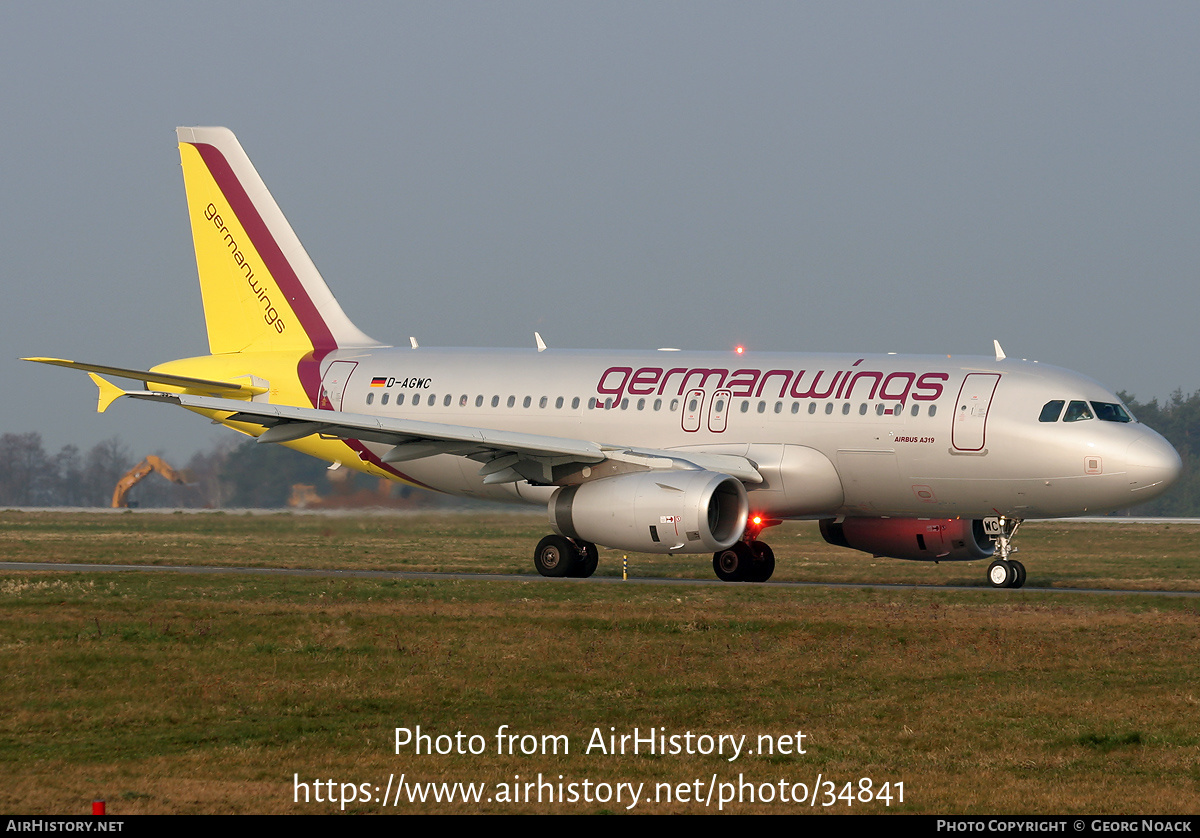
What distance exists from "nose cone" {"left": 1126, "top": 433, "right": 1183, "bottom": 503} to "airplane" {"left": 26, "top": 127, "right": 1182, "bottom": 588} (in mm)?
35

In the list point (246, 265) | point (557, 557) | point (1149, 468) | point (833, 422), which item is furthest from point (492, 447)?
point (1149, 468)

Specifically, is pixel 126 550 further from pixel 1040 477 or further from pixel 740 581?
pixel 1040 477

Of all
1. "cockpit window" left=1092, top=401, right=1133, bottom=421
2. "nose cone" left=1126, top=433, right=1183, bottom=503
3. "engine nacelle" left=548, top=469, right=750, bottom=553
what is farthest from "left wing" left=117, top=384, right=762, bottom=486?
"nose cone" left=1126, top=433, right=1183, bottom=503

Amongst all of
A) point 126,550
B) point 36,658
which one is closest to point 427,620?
point 36,658

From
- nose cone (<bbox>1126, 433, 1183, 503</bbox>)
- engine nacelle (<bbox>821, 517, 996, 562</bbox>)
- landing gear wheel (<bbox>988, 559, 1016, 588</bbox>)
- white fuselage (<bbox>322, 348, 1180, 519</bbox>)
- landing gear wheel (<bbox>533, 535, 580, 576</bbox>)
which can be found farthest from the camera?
engine nacelle (<bbox>821, 517, 996, 562</bbox>)

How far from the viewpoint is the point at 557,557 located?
30.5 m

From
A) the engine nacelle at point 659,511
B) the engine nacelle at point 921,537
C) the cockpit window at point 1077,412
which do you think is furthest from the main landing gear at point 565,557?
the cockpit window at point 1077,412

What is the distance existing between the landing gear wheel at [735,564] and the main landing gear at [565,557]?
2530 mm

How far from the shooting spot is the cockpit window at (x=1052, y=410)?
28094mm

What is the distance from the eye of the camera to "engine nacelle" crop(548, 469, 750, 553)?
2739 centimetres

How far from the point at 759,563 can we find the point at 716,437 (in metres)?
2.71

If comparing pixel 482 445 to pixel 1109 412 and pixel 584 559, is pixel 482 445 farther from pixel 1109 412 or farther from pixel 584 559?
pixel 1109 412

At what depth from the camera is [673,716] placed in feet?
52.3

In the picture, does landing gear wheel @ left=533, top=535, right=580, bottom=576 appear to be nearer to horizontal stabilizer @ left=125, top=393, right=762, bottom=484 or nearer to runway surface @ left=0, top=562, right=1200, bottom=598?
runway surface @ left=0, top=562, right=1200, bottom=598
